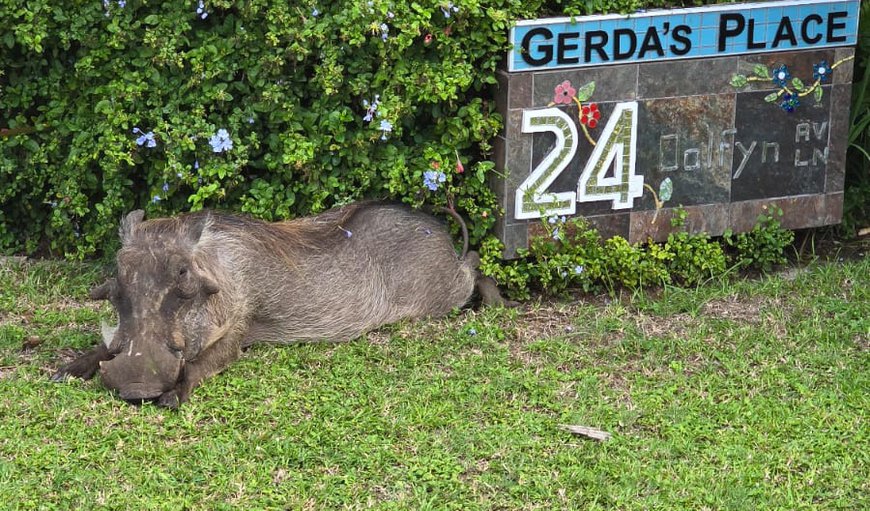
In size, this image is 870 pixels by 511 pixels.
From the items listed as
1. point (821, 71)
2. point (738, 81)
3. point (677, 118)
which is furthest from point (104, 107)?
point (821, 71)

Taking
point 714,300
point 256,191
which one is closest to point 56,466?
→ point 256,191

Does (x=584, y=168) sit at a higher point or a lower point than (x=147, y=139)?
lower

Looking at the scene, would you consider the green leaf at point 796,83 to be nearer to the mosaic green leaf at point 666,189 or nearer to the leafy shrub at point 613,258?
the leafy shrub at point 613,258

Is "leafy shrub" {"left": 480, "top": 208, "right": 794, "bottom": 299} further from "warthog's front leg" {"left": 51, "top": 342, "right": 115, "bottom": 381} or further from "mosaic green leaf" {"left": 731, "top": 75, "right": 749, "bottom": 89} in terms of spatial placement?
"warthog's front leg" {"left": 51, "top": 342, "right": 115, "bottom": 381}

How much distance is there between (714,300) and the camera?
6.11m

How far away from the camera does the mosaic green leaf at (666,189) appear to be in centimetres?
623

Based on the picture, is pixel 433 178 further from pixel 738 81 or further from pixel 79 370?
pixel 79 370

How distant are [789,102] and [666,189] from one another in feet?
2.46

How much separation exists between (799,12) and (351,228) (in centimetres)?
240

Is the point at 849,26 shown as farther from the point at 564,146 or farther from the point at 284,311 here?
the point at 284,311

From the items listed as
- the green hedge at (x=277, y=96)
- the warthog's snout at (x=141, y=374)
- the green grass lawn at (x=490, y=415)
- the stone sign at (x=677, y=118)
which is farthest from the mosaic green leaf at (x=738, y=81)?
the warthog's snout at (x=141, y=374)

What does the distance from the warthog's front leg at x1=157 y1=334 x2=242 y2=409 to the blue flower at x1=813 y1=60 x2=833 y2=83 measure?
3091 mm

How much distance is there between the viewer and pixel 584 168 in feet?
19.9

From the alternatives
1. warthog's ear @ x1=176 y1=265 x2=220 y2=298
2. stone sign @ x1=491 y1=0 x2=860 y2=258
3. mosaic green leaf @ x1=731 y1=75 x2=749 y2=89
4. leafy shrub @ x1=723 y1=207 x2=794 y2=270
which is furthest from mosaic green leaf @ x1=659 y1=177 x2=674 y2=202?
warthog's ear @ x1=176 y1=265 x2=220 y2=298
